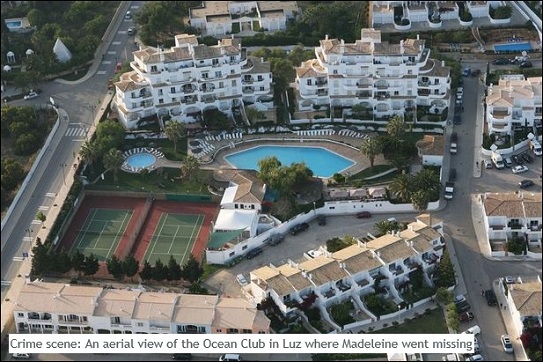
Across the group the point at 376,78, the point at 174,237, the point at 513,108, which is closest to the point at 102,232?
the point at 174,237

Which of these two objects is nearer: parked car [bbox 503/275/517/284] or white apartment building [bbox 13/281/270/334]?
white apartment building [bbox 13/281/270/334]

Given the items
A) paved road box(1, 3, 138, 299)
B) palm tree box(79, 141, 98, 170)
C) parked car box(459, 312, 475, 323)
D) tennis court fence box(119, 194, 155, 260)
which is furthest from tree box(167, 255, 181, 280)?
parked car box(459, 312, 475, 323)

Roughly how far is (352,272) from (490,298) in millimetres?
10081

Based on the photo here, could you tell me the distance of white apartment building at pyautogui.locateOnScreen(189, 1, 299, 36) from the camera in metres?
106

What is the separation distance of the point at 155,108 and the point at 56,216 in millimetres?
16700

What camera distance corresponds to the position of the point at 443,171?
270ft

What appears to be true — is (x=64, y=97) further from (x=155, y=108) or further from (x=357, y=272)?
(x=357, y=272)

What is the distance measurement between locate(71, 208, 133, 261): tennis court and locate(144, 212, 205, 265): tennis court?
2859 mm

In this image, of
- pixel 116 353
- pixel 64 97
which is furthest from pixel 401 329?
pixel 64 97

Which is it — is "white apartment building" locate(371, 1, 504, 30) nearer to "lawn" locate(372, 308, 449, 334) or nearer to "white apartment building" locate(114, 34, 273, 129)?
"white apartment building" locate(114, 34, 273, 129)

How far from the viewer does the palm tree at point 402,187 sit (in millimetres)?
77312

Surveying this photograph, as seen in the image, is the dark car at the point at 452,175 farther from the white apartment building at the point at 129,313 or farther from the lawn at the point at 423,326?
the white apartment building at the point at 129,313

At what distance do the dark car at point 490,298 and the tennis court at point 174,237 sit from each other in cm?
2321

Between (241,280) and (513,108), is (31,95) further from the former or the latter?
(513,108)
